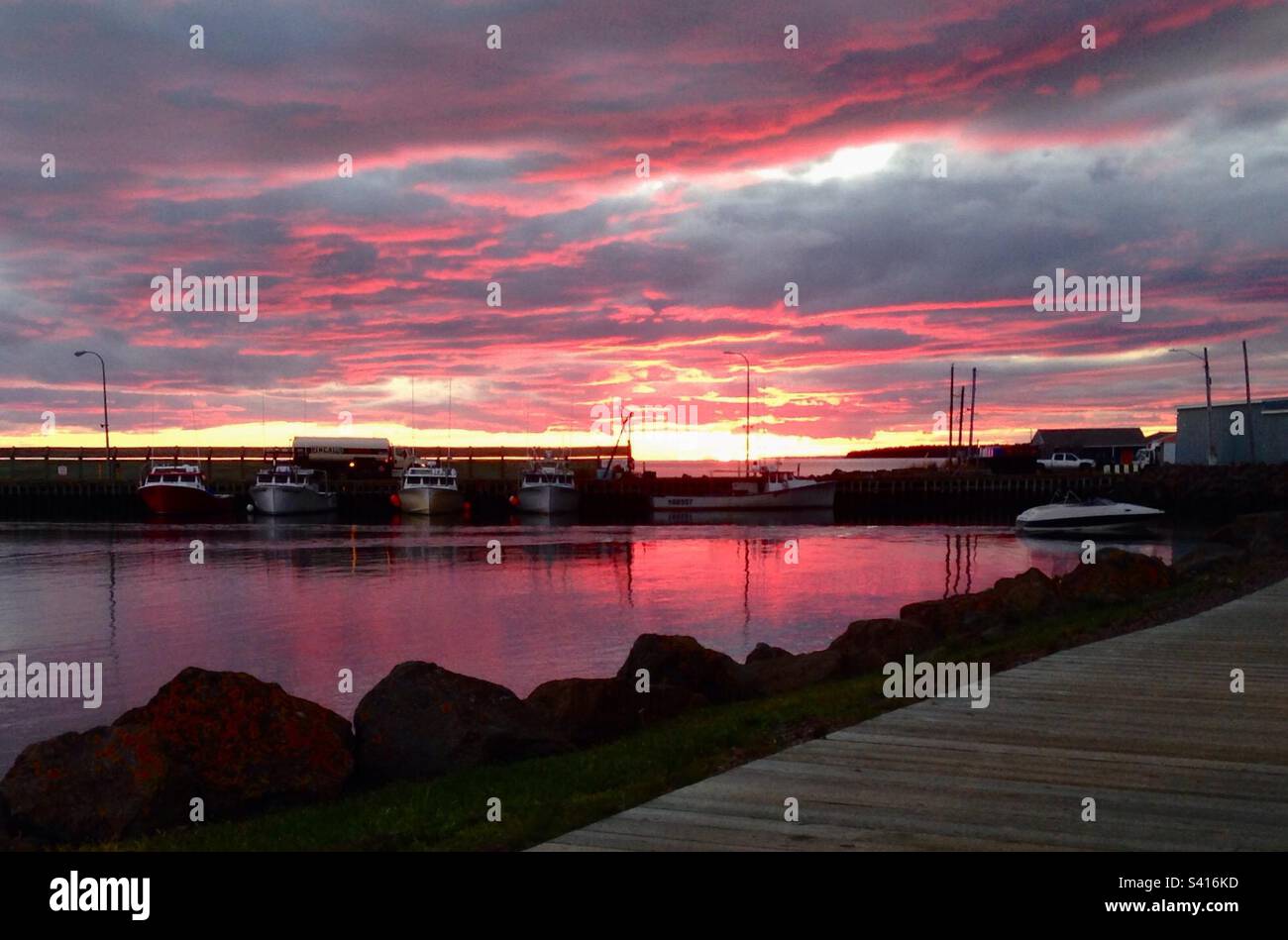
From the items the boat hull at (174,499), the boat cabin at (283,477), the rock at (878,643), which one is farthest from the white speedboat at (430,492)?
the rock at (878,643)

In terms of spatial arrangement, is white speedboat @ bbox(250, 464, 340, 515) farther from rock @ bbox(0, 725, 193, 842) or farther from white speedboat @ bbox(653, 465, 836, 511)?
rock @ bbox(0, 725, 193, 842)

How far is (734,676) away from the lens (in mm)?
16406

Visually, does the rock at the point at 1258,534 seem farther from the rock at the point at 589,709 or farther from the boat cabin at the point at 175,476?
the boat cabin at the point at 175,476

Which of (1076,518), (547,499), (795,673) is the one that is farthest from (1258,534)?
(547,499)

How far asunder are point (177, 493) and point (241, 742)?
96.4 meters

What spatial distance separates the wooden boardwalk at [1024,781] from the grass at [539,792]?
589 mm

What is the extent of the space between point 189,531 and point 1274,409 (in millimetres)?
82498

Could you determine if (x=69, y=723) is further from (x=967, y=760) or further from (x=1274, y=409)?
(x=1274, y=409)

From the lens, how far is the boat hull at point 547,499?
10188 centimetres

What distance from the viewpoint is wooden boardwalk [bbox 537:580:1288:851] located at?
630 centimetres

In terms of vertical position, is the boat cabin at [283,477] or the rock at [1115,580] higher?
Result: the boat cabin at [283,477]

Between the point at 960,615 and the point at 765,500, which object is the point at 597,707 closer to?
the point at 960,615

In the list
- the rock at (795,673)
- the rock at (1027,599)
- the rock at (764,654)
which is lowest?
the rock at (764,654)

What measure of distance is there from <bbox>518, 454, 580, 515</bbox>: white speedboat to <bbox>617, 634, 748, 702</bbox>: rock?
85705 millimetres
